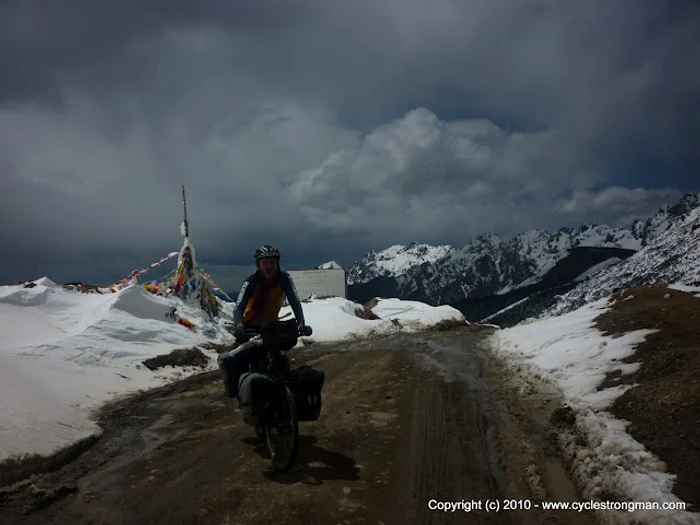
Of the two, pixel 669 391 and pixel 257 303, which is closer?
pixel 669 391

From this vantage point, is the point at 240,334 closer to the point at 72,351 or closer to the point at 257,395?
the point at 257,395

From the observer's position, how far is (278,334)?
20.5 feet

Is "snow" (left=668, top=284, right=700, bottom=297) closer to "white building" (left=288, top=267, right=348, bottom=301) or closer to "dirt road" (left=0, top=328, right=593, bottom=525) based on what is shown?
"dirt road" (left=0, top=328, right=593, bottom=525)

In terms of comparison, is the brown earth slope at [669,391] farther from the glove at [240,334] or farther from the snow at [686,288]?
the glove at [240,334]

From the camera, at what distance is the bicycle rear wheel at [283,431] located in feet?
18.5

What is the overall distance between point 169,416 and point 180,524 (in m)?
4.79

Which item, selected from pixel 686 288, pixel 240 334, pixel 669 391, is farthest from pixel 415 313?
pixel 240 334

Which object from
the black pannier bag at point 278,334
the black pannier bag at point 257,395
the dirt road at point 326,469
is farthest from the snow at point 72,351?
the black pannier bag at point 278,334

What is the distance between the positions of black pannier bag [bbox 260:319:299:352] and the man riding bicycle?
0.52 m

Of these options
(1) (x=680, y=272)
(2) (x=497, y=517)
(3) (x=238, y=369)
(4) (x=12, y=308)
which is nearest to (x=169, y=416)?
(3) (x=238, y=369)

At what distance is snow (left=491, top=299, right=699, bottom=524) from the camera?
458cm

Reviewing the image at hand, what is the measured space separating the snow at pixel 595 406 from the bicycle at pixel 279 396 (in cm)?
347

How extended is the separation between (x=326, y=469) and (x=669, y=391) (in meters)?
5.06

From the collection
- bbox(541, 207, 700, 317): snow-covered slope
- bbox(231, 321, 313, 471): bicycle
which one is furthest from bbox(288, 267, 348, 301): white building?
bbox(541, 207, 700, 317): snow-covered slope
